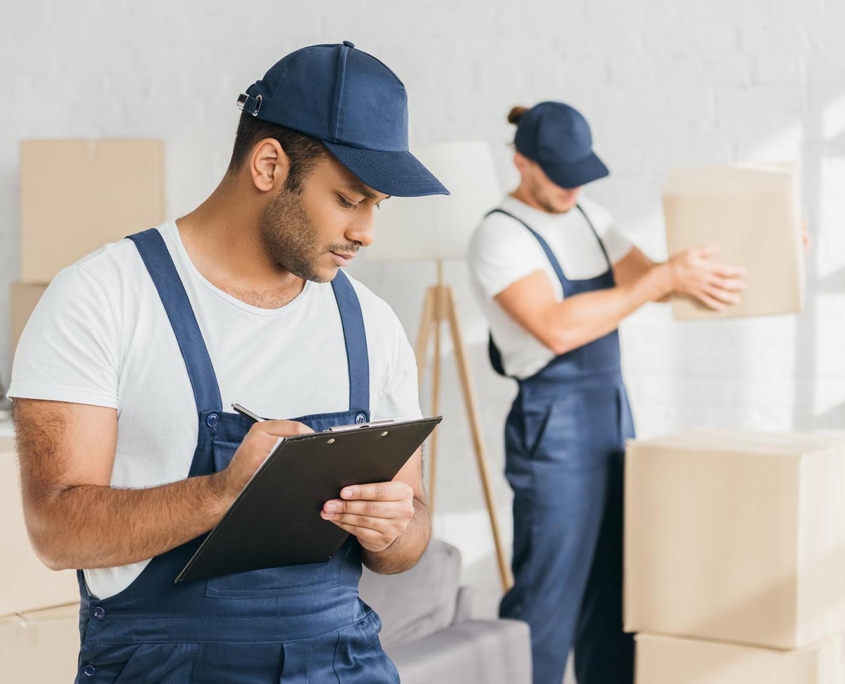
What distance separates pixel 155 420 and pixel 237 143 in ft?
1.17

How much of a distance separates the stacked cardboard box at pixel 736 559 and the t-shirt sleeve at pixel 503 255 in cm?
49

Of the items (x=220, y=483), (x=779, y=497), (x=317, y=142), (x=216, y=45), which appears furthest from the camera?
(x=216, y=45)

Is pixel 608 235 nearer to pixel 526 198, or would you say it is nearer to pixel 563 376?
pixel 526 198

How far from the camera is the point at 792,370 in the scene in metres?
3.63

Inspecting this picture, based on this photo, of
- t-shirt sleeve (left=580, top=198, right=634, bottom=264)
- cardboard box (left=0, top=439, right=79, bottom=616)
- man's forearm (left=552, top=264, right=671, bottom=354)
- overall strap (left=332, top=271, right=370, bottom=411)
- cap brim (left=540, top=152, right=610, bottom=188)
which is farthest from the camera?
t-shirt sleeve (left=580, top=198, right=634, bottom=264)

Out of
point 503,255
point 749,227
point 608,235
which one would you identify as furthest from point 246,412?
point 608,235

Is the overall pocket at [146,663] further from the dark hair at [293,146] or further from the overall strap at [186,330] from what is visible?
the dark hair at [293,146]

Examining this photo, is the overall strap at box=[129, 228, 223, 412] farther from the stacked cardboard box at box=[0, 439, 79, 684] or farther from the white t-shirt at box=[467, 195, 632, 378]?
the white t-shirt at box=[467, 195, 632, 378]

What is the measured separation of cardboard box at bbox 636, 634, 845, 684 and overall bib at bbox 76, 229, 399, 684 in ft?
5.22

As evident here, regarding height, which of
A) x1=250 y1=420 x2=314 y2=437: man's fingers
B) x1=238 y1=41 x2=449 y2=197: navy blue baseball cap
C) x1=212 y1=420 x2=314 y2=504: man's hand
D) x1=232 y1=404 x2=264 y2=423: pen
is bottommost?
x1=212 y1=420 x2=314 y2=504: man's hand

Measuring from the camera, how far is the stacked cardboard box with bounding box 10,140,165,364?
4023mm

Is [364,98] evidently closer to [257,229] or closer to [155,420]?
[257,229]

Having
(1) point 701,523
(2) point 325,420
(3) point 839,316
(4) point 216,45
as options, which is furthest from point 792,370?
(2) point 325,420

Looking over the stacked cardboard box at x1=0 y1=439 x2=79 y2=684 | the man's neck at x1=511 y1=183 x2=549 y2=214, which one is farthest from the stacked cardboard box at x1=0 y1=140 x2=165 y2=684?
the stacked cardboard box at x1=0 y1=439 x2=79 y2=684
